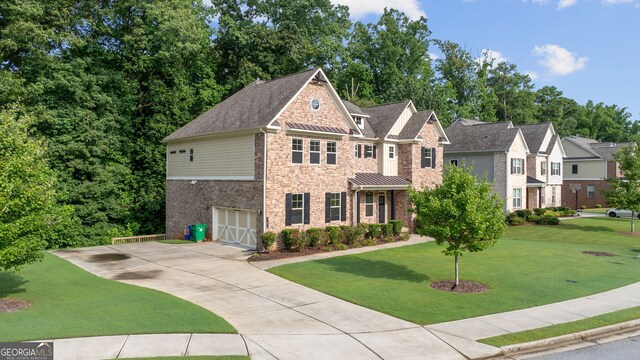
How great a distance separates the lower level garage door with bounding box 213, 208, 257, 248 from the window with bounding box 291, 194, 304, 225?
2.19 metres

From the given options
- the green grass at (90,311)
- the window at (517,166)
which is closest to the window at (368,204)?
the green grass at (90,311)

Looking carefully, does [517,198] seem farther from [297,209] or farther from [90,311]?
[90,311]

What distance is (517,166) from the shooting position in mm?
41719

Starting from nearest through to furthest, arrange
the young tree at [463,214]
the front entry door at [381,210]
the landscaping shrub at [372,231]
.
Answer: the young tree at [463,214], the landscaping shrub at [372,231], the front entry door at [381,210]

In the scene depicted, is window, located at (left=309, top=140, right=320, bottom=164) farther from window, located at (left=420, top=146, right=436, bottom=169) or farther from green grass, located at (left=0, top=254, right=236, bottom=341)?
green grass, located at (left=0, top=254, right=236, bottom=341)

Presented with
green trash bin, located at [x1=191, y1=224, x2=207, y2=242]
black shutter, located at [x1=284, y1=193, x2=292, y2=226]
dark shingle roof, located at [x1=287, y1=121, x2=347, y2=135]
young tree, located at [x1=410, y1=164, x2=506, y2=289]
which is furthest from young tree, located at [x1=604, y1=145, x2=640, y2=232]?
green trash bin, located at [x1=191, y1=224, x2=207, y2=242]

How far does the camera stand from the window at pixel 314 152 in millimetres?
25056

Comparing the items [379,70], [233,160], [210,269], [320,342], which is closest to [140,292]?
[210,269]

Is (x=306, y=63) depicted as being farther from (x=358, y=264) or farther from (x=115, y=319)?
(x=115, y=319)

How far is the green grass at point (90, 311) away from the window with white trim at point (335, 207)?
13063 mm

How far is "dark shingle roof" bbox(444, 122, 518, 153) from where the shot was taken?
4088 cm

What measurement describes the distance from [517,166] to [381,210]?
18720 millimetres

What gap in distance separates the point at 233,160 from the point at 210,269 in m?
8.16

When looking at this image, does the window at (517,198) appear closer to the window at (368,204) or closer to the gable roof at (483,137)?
the gable roof at (483,137)
